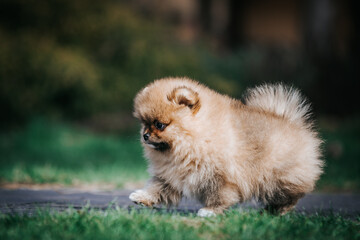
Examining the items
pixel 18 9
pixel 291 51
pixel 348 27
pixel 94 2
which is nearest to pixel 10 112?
pixel 18 9

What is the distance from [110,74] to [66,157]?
3.29 meters

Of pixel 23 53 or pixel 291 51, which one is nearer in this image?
pixel 23 53

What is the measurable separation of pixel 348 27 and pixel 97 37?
35.6 ft

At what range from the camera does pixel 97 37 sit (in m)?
11.8

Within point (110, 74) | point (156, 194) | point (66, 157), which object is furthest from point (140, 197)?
point (110, 74)

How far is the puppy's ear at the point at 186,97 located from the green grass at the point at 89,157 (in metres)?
2.71

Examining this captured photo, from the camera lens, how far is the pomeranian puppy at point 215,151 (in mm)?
3879

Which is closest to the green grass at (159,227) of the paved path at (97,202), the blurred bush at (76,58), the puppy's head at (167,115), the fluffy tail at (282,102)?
the paved path at (97,202)

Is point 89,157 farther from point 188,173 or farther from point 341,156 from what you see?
point 188,173

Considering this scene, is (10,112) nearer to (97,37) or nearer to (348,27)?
(97,37)

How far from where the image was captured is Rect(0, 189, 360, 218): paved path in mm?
4219

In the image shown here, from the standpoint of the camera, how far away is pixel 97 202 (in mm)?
4605

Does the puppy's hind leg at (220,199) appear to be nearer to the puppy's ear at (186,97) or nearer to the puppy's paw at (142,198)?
the puppy's paw at (142,198)

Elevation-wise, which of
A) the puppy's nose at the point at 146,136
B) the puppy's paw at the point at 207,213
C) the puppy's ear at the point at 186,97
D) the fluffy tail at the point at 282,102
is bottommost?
the puppy's paw at the point at 207,213
